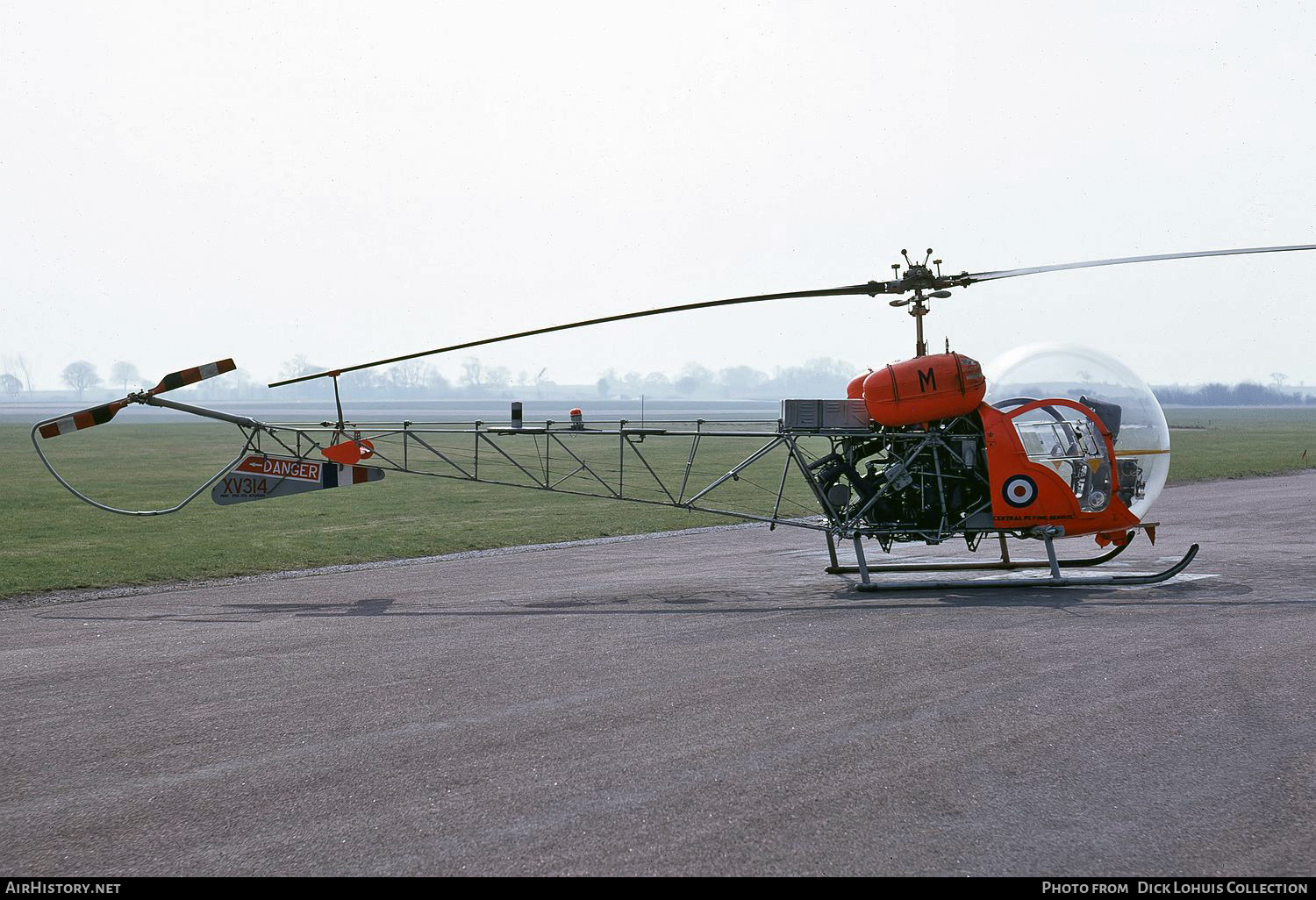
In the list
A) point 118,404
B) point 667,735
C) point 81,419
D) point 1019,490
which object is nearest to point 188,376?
point 118,404

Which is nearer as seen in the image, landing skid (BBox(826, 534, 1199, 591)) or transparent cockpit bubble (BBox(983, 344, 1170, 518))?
landing skid (BBox(826, 534, 1199, 591))

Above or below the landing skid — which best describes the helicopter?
above

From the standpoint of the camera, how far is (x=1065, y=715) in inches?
318

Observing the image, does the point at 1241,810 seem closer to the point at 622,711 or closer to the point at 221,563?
the point at 622,711

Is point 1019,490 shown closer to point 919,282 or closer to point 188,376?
point 919,282

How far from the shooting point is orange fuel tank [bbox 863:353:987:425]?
13703 millimetres

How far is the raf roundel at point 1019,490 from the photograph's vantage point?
45.5 ft

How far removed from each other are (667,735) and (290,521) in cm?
1907

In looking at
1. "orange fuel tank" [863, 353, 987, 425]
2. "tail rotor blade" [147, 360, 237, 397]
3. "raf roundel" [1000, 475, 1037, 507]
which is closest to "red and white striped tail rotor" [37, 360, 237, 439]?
"tail rotor blade" [147, 360, 237, 397]

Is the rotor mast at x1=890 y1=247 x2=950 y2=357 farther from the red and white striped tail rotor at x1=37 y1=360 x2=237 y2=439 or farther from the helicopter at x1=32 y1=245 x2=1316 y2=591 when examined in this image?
the red and white striped tail rotor at x1=37 y1=360 x2=237 y2=439

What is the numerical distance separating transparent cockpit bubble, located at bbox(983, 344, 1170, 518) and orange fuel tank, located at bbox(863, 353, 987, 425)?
2.21 ft

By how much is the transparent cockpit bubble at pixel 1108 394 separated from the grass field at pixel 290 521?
8.81m

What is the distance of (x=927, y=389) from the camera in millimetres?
13695

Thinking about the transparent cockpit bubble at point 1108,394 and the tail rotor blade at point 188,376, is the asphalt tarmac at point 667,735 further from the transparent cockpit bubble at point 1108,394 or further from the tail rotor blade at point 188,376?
the tail rotor blade at point 188,376
